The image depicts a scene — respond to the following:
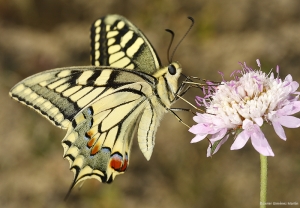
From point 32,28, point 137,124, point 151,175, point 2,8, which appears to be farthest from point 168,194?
point 2,8

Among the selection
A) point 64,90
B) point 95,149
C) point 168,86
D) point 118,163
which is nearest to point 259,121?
point 168,86

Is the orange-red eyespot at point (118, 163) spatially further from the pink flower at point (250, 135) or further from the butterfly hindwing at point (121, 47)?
the pink flower at point (250, 135)

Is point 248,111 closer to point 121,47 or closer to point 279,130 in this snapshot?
point 279,130

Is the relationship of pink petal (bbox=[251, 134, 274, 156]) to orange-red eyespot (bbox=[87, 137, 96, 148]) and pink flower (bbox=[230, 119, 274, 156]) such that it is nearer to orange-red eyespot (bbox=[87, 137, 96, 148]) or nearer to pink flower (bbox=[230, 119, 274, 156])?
pink flower (bbox=[230, 119, 274, 156])

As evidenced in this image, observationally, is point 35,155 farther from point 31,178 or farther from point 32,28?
point 32,28

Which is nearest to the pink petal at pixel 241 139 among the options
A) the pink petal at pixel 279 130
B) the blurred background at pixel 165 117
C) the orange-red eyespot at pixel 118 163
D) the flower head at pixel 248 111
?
the flower head at pixel 248 111

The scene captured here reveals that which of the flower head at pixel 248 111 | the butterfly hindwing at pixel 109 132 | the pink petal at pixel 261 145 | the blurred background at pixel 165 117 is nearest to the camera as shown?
the pink petal at pixel 261 145

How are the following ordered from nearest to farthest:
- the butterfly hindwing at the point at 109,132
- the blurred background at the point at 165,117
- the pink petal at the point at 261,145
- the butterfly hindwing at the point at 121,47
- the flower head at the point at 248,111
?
the pink petal at the point at 261,145 < the flower head at the point at 248,111 < the butterfly hindwing at the point at 109,132 < the butterfly hindwing at the point at 121,47 < the blurred background at the point at 165,117

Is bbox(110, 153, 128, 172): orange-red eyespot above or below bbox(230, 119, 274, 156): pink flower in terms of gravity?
below

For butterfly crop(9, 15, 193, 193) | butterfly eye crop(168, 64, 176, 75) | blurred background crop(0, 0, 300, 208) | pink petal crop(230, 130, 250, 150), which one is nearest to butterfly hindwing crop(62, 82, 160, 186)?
butterfly crop(9, 15, 193, 193)
